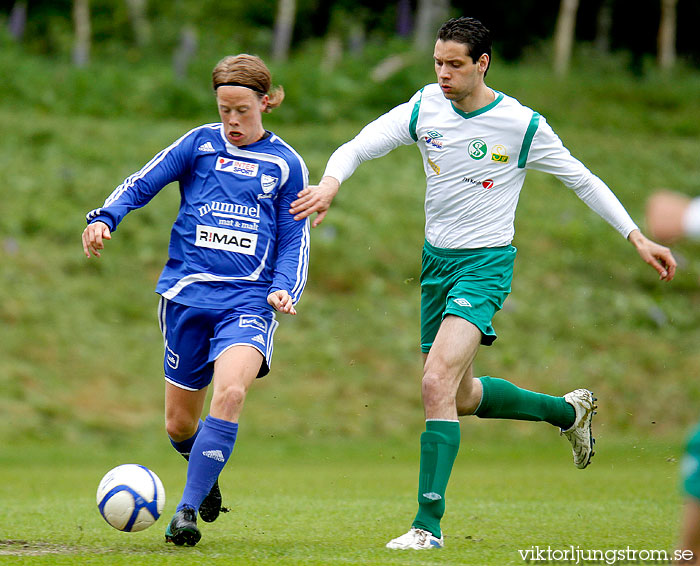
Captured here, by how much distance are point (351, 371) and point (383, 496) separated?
6160 millimetres

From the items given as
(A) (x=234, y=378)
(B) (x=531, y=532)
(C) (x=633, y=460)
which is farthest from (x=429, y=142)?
(C) (x=633, y=460)

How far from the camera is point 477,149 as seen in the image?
5801 millimetres

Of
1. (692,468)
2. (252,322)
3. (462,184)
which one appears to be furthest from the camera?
(462,184)

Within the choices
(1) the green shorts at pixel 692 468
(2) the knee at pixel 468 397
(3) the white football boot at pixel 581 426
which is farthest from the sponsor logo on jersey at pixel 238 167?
(1) the green shorts at pixel 692 468

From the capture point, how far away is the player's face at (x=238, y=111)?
5.60m

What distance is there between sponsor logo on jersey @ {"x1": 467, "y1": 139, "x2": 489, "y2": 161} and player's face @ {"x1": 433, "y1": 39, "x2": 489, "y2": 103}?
0.29 m

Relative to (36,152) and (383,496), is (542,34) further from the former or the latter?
(383,496)

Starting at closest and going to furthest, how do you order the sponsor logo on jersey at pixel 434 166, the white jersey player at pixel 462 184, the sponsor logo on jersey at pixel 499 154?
the white jersey player at pixel 462 184 < the sponsor logo on jersey at pixel 499 154 < the sponsor logo on jersey at pixel 434 166

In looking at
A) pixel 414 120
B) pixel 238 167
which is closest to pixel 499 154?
pixel 414 120

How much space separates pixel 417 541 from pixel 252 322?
1432 millimetres

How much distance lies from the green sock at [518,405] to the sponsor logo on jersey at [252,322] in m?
1.64

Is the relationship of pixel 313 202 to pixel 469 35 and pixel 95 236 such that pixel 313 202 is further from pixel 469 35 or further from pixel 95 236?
pixel 469 35

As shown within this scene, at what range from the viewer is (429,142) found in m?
5.89

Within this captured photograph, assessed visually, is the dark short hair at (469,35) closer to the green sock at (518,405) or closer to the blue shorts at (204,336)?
the blue shorts at (204,336)
